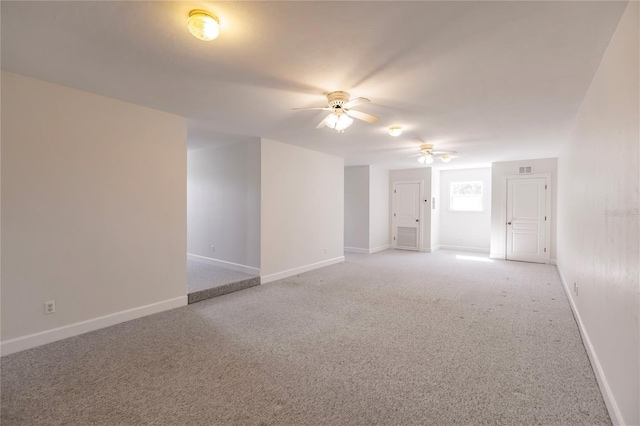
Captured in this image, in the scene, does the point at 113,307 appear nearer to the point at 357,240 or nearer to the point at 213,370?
the point at 213,370

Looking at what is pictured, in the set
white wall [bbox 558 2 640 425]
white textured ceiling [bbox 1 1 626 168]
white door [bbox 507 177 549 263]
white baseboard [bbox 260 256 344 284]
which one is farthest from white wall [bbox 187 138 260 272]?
white door [bbox 507 177 549 263]

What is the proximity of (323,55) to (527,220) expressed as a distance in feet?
23.2

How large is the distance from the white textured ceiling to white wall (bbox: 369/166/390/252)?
4.58m

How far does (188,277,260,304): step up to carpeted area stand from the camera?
4.14m

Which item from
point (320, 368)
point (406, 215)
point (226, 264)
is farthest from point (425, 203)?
point (320, 368)

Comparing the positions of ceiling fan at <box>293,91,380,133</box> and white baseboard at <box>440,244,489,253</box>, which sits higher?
ceiling fan at <box>293,91,380,133</box>

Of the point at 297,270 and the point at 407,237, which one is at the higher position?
the point at 407,237

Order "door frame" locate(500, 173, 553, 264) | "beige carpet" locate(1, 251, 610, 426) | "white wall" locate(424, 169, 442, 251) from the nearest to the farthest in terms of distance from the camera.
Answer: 1. "beige carpet" locate(1, 251, 610, 426)
2. "door frame" locate(500, 173, 553, 264)
3. "white wall" locate(424, 169, 442, 251)

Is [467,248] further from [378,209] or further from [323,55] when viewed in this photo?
[323,55]

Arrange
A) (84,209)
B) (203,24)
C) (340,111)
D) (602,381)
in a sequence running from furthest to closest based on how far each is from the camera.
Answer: (84,209) < (340,111) < (602,381) < (203,24)

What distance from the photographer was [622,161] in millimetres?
1792

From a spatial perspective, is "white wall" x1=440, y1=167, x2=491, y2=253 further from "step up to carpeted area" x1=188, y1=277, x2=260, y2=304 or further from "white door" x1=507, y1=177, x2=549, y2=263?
"step up to carpeted area" x1=188, y1=277, x2=260, y2=304

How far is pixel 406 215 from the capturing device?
9.06 meters

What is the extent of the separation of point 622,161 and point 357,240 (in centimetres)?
688
